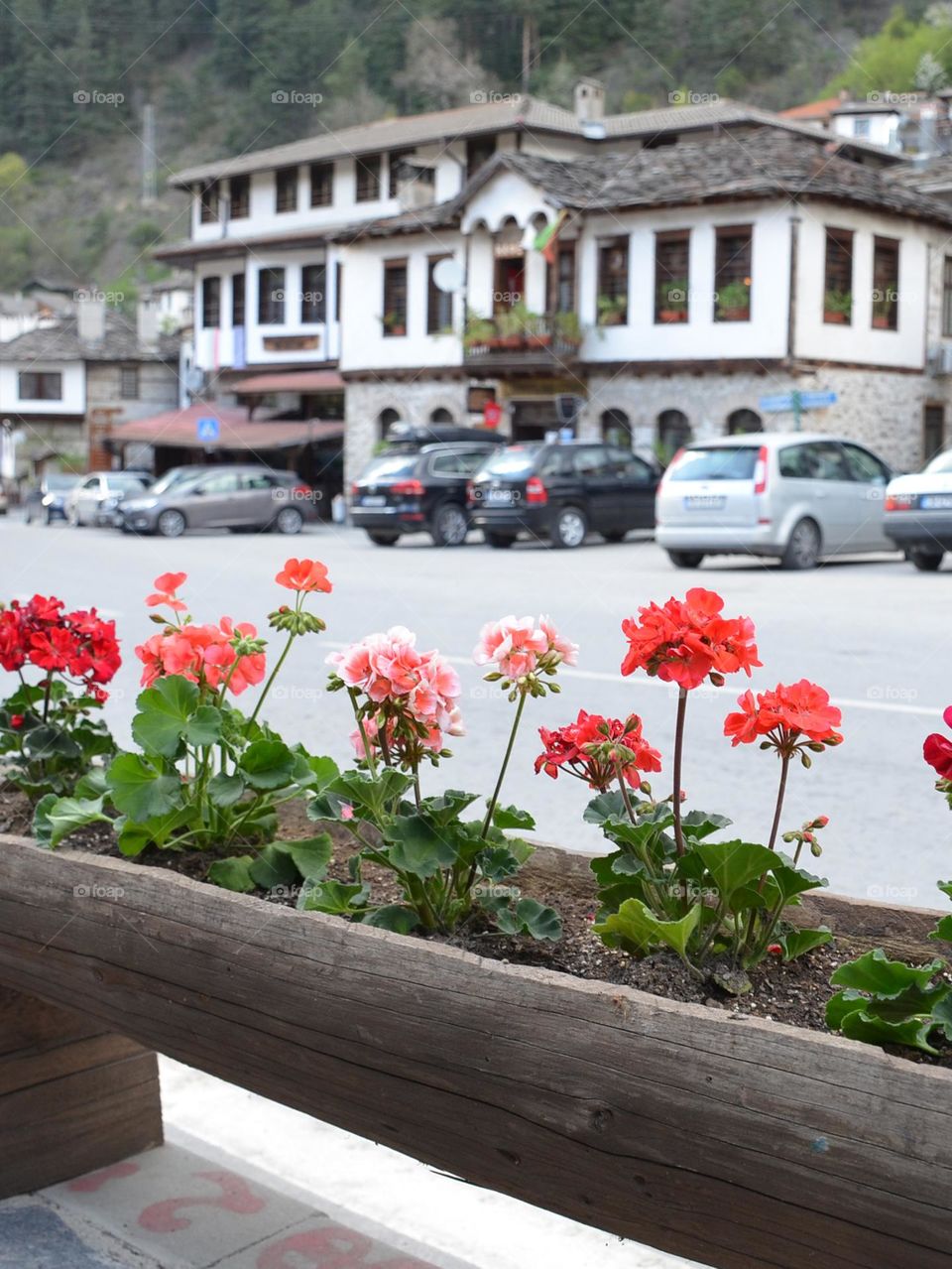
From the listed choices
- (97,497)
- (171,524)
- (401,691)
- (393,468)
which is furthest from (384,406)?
(401,691)

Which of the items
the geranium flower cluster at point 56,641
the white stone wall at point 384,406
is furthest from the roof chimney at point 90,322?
the geranium flower cluster at point 56,641

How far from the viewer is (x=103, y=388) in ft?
190

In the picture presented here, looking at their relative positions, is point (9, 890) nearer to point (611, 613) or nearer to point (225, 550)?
point (611, 613)

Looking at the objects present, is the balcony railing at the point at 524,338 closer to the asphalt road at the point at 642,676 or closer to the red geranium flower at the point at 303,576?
the asphalt road at the point at 642,676

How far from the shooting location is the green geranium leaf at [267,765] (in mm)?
2678

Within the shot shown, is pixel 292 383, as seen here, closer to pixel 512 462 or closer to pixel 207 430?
pixel 207 430

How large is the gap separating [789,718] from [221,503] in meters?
29.5

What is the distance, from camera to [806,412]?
31.7m

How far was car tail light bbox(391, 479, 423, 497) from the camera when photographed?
79.3ft

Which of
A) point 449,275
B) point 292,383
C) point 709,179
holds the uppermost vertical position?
point 709,179

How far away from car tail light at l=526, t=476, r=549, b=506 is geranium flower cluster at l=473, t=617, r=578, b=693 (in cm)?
2038

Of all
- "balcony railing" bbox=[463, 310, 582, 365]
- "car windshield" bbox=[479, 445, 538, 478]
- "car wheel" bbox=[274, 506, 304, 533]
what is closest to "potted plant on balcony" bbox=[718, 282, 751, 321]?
"balcony railing" bbox=[463, 310, 582, 365]

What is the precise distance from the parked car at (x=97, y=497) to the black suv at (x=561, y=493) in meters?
15.7

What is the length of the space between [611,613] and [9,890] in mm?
9919
